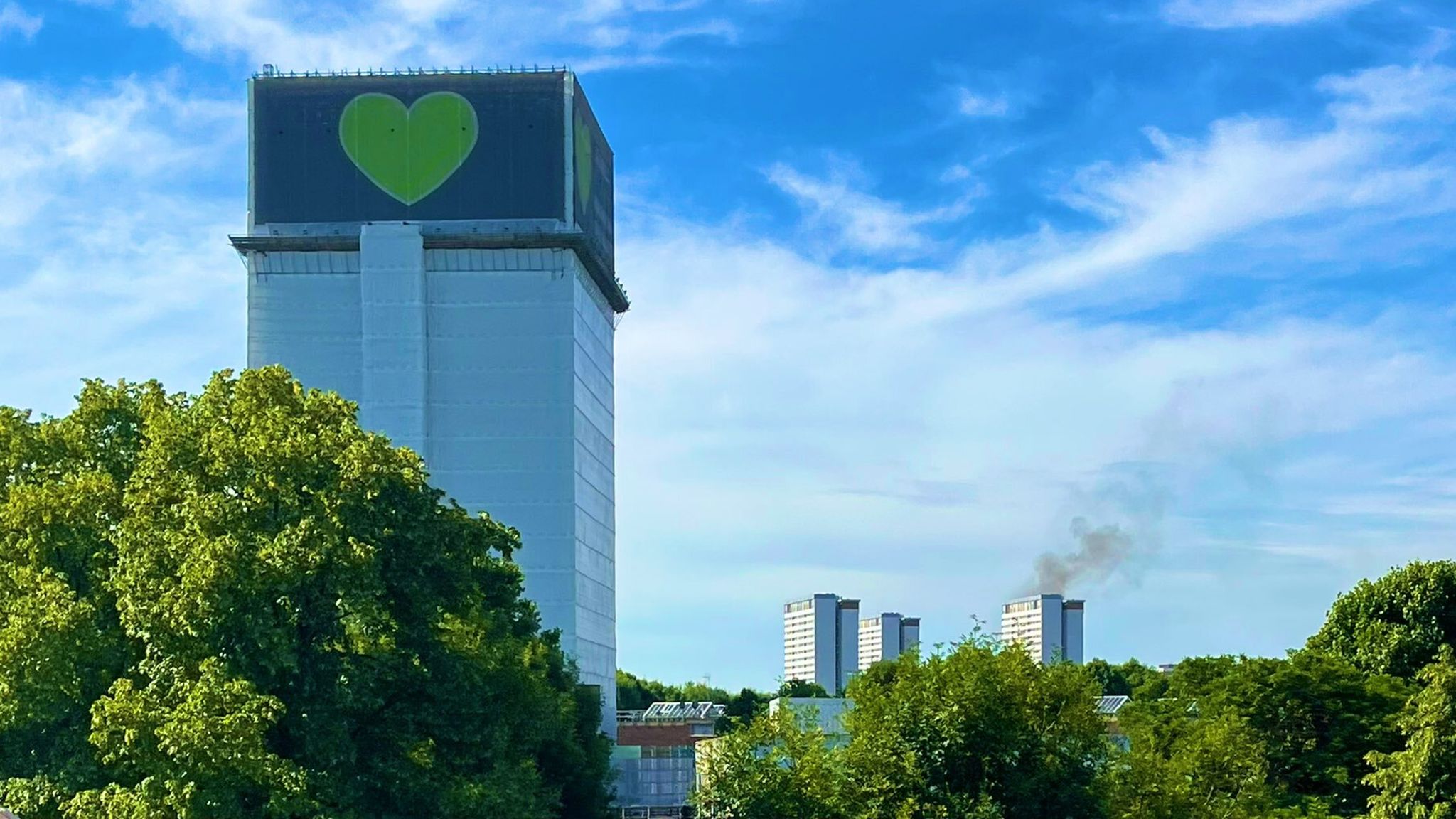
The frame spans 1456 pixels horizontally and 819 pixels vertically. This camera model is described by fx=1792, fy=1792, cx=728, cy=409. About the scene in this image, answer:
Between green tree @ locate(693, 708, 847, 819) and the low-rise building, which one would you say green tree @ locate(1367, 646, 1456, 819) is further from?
the low-rise building

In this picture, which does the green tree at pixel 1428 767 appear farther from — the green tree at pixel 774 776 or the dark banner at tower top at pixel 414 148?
the dark banner at tower top at pixel 414 148

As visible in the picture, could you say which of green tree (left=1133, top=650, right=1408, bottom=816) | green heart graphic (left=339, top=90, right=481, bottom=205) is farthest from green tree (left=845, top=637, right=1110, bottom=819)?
green heart graphic (left=339, top=90, right=481, bottom=205)

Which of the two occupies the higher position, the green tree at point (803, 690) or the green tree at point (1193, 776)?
the green tree at point (1193, 776)

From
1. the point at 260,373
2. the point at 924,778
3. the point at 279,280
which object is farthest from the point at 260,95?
the point at 924,778

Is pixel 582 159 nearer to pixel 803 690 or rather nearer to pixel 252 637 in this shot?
pixel 803 690

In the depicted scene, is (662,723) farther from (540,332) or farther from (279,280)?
(279,280)

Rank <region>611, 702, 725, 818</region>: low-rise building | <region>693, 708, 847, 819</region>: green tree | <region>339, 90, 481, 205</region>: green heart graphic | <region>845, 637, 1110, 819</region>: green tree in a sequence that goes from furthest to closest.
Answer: <region>339, 90, 481, 205</region>: green heart graphic
<region>611, 702, 725, 818</region>: low-rise building
<region>693, 708, 847, 819</region>: green tree
<region>845, 637, 1110, 819</region>: green tree

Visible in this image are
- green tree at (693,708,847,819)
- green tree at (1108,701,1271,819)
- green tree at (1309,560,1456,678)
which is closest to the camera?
green tree at (1108,701,1271,819)

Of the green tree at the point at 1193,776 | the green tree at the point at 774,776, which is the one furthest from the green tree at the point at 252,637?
the green tree at the point at 1193,776
